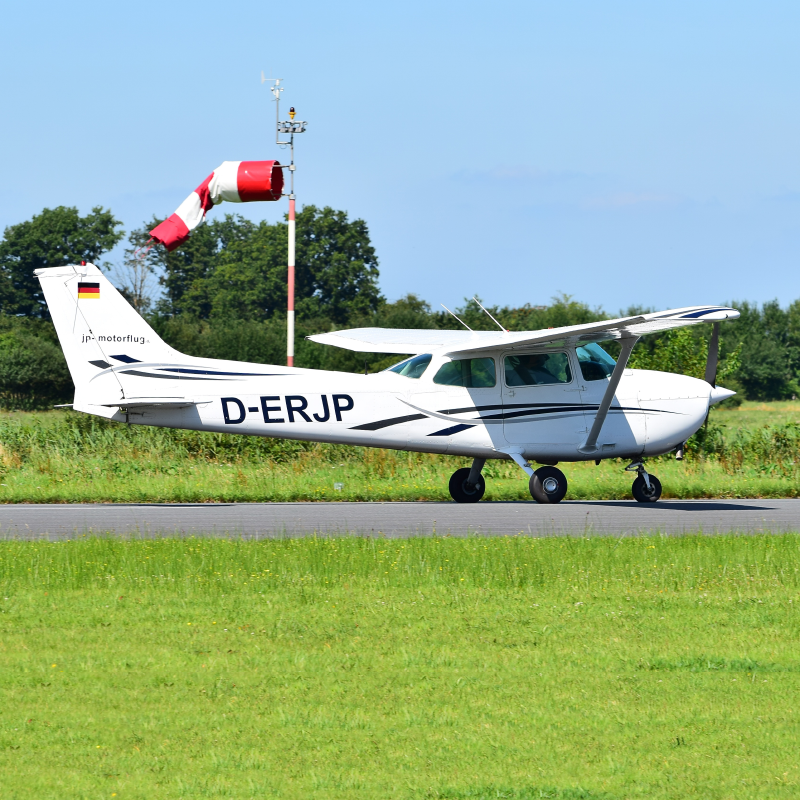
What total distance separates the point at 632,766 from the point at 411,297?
71.5 m

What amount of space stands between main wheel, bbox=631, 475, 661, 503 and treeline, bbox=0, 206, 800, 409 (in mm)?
28239

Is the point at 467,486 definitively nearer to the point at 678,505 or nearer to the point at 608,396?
the point at 608,396

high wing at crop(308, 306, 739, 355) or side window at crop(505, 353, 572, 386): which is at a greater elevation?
high wing at crop(308, 306, 739, 355)

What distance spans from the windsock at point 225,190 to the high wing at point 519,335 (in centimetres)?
930

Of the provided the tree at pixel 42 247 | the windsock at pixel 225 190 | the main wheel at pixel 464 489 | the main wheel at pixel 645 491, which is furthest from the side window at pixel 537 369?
the tree at pixel 42 247

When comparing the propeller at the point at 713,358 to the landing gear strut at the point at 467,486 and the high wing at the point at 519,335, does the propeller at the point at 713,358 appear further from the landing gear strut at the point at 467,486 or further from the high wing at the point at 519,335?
the landing gear strut at the point at 467,486

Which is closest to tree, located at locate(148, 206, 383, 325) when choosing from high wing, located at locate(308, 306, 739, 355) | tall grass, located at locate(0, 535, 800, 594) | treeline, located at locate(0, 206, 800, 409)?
treeline, located at locate(0, 206, 800, 409)

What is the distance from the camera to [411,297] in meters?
75.8

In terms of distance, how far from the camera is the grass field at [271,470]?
60.3 ft

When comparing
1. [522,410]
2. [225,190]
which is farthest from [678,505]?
[225,190]

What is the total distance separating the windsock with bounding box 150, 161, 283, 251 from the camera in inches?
1066

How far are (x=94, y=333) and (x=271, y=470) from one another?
6523mm

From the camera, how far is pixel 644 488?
57.1ft

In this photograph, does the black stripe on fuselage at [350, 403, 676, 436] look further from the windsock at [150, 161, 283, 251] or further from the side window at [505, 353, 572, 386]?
the windsock at [150, 161, 283, 251]
